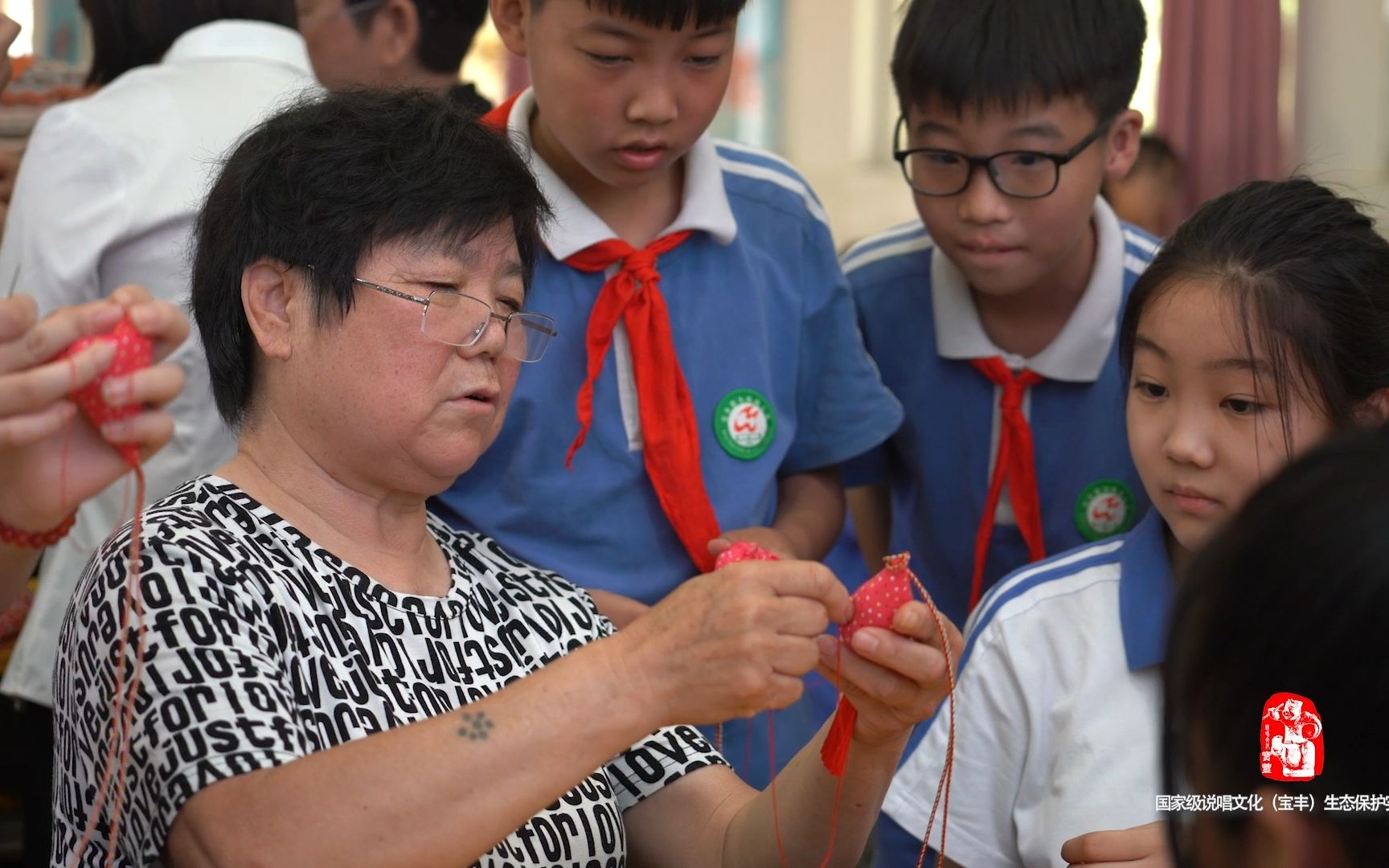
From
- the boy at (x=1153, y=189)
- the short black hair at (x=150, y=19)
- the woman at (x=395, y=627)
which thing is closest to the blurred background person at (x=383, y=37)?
the short black hair at (x=150, y=19)

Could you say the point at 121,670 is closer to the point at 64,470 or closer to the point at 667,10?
the point at 64,470

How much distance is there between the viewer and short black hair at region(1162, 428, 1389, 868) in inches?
34.4

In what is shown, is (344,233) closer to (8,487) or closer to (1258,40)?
(8,487)

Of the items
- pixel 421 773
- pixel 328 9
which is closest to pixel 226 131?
pixel 328 9

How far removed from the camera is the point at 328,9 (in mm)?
2570

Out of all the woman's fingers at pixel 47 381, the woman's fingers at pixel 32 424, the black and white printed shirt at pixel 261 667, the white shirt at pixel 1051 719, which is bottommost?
the white shirt at pixel 1051 719

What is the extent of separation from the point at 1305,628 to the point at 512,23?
148 cm

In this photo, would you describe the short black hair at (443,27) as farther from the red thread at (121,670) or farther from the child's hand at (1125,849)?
the child's hand at (1125,849)

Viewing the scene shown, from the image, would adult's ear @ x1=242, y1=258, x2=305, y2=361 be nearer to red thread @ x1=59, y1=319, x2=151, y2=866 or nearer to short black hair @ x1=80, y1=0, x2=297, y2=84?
red thread @ x1=59, y1=319, x2=151, y2=866

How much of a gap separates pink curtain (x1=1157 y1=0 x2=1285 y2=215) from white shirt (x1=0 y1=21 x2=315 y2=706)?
3.81 m

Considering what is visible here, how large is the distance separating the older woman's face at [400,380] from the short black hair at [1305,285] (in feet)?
2.71

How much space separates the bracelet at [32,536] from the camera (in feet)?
4.47

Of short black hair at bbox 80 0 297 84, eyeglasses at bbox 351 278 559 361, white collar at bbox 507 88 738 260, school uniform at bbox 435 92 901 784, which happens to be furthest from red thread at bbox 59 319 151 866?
short black hair at bbox 80 0 297 84

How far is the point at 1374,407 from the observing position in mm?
1810
